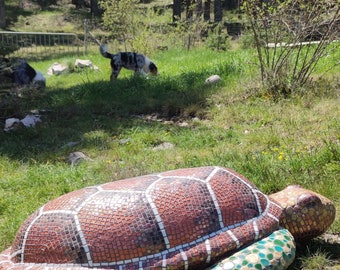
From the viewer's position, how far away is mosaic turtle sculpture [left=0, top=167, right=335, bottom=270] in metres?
2.78

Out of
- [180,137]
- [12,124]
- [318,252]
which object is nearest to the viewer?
[318,252]

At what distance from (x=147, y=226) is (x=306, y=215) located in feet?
3.94

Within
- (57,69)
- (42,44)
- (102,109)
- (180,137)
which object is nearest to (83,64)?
(57,69)

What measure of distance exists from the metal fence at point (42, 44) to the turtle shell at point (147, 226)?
56.8ft

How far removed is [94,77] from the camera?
1298 cm

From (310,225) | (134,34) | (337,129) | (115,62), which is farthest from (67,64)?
(310,225)

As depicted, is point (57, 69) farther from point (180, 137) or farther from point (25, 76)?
point (180, 137)

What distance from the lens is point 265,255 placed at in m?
2.88

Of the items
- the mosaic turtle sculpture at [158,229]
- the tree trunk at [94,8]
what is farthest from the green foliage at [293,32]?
the tree trunk at [94,8]

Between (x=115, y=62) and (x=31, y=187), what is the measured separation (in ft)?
24.3

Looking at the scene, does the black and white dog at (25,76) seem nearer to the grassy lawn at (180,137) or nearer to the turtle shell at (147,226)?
the grassy lawn at (180,137)

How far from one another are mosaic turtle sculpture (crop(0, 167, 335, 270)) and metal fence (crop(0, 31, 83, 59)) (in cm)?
1730

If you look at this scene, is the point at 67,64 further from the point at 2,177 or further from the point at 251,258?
the point at 251,258

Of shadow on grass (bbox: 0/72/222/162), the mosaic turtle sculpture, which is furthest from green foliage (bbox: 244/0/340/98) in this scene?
the mosaic turtle sculpture
